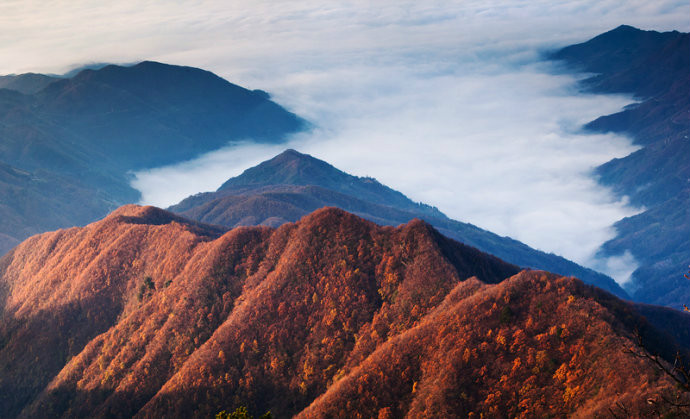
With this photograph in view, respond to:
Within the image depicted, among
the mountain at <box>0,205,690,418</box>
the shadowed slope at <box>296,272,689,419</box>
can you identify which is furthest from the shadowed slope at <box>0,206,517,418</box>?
the shadowed slope at <box>296,272,689,419</box>

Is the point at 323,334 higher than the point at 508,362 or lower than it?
lower

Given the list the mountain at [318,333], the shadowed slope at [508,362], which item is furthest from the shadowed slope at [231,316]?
the shadowed slope at [508,362]

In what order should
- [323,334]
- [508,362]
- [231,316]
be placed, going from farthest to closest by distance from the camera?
[231,316], [323,334], [508,362]

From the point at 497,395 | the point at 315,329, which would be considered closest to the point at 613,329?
the point at 497,395

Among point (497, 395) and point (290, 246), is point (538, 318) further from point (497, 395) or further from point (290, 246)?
point (290, 246)

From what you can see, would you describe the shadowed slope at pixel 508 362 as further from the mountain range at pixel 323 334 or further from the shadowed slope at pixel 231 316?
the shadowed slope at pixel 231 316

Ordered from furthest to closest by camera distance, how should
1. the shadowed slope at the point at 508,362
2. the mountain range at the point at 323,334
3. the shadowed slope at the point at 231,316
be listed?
the shadowed slope at the point at 231,316 < the mountain range at the point at 323,334 < the shadowed slope at the point at 508,362

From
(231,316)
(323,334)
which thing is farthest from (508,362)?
(231,316)

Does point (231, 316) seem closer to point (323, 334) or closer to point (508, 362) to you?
point (323, 334)
